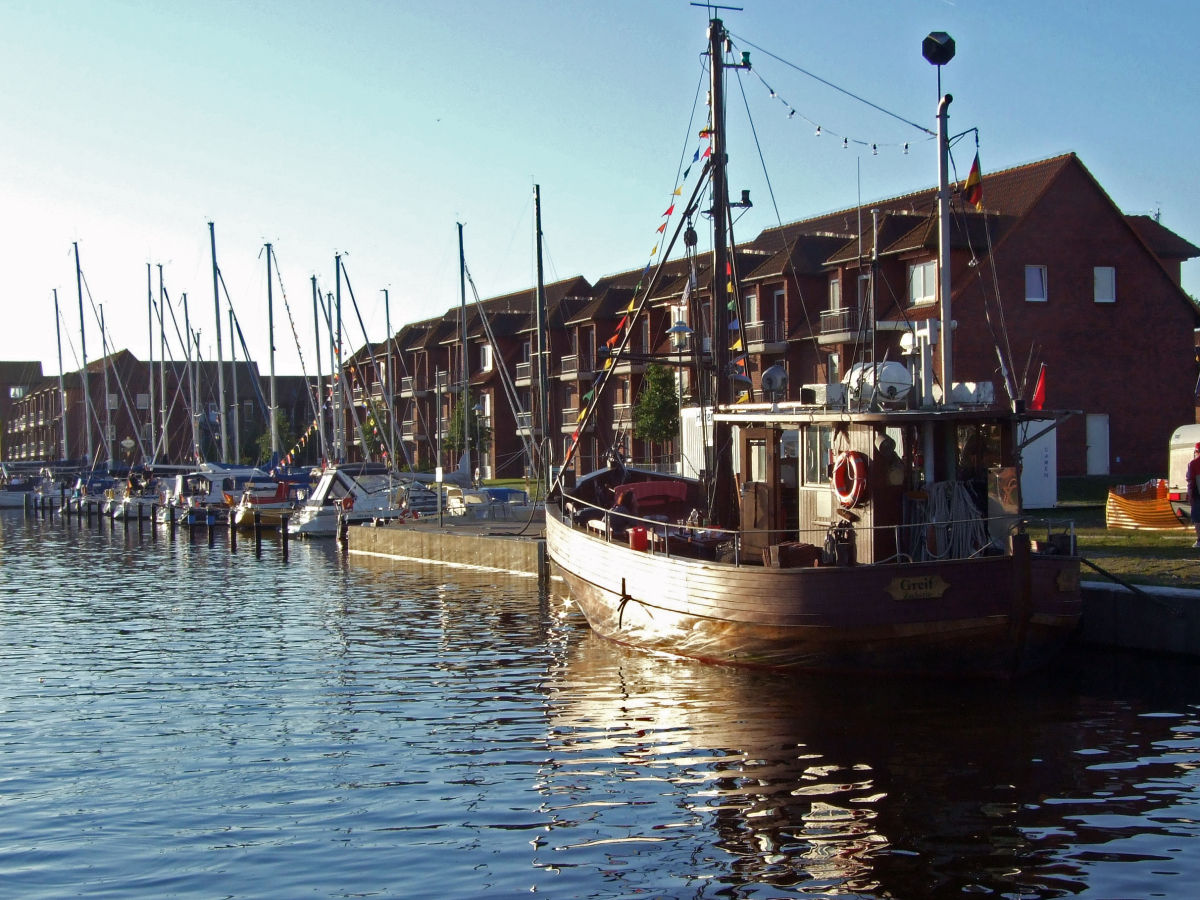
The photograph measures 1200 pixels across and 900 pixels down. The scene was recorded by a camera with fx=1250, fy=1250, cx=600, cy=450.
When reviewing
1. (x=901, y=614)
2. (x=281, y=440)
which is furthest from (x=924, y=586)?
(x=281, y=440)

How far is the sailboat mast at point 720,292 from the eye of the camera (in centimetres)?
2309

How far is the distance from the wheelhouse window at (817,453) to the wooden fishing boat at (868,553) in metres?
0.03

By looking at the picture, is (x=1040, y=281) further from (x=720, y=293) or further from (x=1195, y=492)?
(x=720, y=293)

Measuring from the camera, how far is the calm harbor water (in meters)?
10.8

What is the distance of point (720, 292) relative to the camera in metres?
23.9

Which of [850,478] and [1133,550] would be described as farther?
[1133,550]

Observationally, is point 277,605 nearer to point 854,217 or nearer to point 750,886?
point 750,886

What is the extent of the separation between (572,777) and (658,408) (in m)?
42.5

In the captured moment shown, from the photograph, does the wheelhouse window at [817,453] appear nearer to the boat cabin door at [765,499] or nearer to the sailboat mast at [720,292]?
the boat cabin door at [765,499]

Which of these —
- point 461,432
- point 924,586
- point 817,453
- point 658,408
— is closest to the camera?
point 924,586

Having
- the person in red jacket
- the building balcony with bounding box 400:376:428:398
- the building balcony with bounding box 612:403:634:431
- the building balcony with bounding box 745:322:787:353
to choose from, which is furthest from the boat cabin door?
the building balcony with bounding box 400:376:428:398

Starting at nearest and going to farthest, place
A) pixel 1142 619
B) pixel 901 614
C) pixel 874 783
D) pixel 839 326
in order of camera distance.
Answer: pixel 874 783
pixel 901 614
pixel 1142 619
pixel 839 326

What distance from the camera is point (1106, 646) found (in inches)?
762

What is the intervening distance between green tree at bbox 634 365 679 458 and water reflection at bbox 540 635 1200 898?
37.3m
